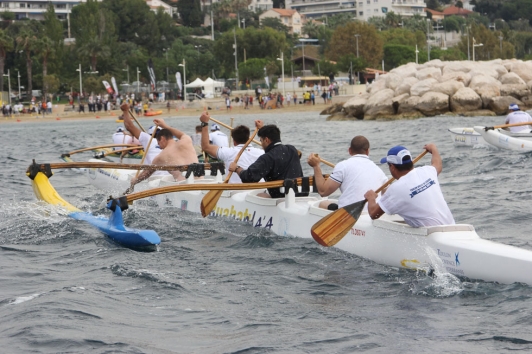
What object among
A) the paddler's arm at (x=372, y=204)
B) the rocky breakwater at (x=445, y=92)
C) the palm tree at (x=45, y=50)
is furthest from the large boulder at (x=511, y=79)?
the palm tree at (x=45, y=50)

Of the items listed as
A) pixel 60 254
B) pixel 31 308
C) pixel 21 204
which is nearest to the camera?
pixel 31 308

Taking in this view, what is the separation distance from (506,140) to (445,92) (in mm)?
27358

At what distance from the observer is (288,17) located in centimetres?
18912

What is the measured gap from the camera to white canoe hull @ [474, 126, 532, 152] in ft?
73.9

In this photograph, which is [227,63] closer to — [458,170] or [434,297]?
[458,170]

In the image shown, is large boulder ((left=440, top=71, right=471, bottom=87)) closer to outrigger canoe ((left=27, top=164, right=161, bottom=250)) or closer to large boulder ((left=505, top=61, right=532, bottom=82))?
large boulder ((left=505, top=61, right=532, bottom=82))

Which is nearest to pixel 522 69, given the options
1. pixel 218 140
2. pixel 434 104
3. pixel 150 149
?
pixel 434 104

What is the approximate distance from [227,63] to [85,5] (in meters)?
21.1

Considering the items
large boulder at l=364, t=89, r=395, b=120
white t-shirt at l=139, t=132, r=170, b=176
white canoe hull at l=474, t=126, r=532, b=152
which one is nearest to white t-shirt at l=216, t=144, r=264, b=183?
white t-shirt at l=139, t=132, r=170, b=176

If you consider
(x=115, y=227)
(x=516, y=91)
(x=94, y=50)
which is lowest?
(x=115, y=227)

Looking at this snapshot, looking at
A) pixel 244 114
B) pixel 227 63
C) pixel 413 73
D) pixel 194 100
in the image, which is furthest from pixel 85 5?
pixel 413 73

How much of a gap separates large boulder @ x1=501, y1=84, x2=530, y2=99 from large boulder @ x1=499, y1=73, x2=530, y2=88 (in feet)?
2.30

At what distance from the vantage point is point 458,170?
20.5 meters

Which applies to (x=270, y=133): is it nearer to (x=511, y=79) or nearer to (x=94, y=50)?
(x=511, y=79)
